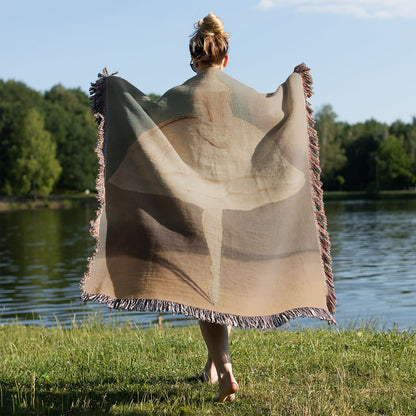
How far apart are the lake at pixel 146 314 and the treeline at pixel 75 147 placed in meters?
24.5

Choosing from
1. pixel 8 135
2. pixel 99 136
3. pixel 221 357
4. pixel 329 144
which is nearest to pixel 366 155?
pixel 329 144

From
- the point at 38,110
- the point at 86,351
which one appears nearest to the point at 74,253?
the point at 86,351

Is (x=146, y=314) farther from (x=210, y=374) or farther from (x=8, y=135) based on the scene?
(x=8, y=135)

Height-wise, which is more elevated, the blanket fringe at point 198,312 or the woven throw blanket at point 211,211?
the woven throw blanket at point 211,211

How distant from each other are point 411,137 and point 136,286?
87.4m

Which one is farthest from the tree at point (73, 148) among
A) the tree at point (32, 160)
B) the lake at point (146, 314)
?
the lake at point (146, 314)

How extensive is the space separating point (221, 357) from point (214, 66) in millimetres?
1695

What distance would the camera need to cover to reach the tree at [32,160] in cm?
5581

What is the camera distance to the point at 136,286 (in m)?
3.50

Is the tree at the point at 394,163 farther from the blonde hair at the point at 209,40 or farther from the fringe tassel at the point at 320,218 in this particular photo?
the blonde hair at the point at 209,40

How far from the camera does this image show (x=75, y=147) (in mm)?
62219

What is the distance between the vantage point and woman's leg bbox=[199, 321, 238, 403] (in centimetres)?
343

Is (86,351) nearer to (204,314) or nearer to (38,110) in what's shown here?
(204,314)

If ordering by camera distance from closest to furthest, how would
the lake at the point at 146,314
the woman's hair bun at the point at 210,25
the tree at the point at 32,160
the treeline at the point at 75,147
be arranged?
the woman's hair bun at the point at 210,25
the lake at the point at 146,314
the tree at the point at 32,160
the treeline at the point at 75,147
